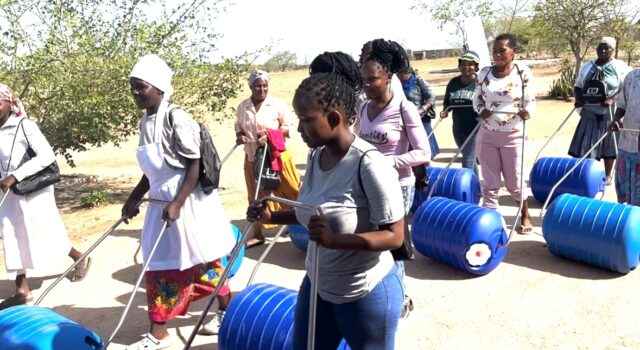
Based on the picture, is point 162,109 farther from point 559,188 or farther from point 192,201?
point 559,188

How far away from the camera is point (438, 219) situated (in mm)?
5492

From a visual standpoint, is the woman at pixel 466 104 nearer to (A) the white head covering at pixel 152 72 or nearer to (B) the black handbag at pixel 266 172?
(B) the black handbag at pixel 266 172

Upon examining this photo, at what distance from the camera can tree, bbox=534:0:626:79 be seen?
→ 69.3 feet

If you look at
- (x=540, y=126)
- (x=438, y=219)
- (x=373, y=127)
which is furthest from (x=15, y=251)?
(x=540, y=126)

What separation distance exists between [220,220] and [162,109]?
0.84m

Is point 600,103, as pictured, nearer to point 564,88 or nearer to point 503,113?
point 503,113

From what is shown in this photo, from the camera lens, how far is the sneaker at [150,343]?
4.13 metres

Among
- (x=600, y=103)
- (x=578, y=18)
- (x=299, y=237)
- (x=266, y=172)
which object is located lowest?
(x=299, y=237)

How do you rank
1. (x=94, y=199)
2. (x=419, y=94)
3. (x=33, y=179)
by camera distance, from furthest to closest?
(x=94, y=199)
(x=419, y=94)
(x=33, y=179)

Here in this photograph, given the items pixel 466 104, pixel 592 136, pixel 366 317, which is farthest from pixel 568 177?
pixel 366 317

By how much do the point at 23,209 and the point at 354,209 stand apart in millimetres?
3697

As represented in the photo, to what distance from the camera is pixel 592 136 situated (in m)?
7.95

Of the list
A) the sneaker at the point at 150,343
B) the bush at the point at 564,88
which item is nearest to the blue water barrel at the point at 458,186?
the sneaker at the point at 150,343

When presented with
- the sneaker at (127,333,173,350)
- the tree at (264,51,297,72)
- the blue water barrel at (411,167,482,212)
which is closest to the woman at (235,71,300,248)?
the blue water barrel at (411,167,482,212)
